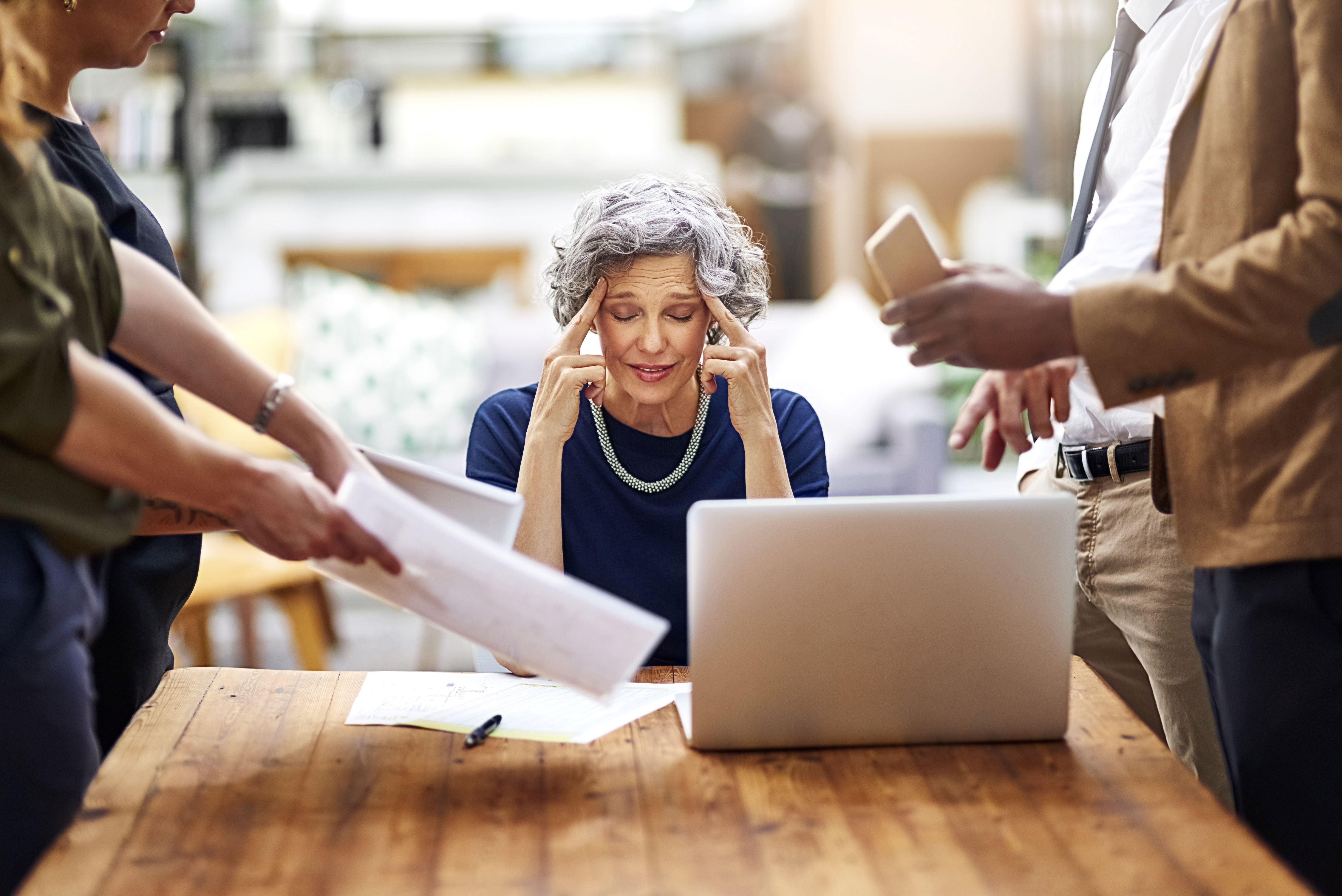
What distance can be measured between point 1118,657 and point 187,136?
472 centimetres

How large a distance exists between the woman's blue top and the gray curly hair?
175mm

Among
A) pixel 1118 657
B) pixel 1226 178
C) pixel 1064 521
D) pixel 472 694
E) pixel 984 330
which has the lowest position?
pixel 1118 657

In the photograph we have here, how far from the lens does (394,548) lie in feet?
3.44

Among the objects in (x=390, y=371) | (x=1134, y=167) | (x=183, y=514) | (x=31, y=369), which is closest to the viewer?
(x=31, y=369)

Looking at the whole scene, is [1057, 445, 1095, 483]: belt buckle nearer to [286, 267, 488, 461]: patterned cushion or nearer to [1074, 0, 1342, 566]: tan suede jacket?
[1074, 0, 1342, 566]: tan suede jacket

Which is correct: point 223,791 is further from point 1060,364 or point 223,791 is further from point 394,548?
point 1060,364

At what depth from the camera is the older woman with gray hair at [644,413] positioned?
1836mm

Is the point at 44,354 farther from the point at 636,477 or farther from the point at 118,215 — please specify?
the point at 636,477

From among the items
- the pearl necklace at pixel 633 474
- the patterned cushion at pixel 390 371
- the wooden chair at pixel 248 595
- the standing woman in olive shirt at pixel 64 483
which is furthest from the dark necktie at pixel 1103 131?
the patterned cushion at pixel 390 371

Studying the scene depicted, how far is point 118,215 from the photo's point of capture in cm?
153

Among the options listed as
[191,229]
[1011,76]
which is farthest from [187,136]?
[1011,76]

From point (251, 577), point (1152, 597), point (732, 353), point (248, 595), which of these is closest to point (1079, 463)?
point (1152, 597)

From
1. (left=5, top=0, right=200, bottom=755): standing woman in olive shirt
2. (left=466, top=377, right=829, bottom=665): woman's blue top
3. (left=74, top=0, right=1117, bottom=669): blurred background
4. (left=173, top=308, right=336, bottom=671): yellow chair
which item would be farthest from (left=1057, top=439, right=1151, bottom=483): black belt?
(left=74, top=0, right=1117, bottom=669): blurred background

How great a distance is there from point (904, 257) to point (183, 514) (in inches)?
34.7
